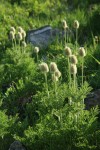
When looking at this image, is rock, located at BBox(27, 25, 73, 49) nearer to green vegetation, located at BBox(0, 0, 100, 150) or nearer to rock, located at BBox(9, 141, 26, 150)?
green vegetation, located at BBox(0, 0, 100, 150)

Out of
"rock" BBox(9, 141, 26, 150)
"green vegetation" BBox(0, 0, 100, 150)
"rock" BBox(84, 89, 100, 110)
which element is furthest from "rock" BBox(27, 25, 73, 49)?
"rock" BBox(9, 141, 26, 150)

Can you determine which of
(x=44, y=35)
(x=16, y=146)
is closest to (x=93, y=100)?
(x=16, y=146)

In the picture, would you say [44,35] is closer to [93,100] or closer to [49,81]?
[49,81]

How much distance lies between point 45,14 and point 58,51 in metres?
2.14

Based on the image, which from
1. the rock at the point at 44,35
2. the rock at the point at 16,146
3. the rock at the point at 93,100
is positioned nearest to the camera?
the rock at the point at 16,146

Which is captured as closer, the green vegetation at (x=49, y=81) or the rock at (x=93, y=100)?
the green vegetation at (x=49, y=81)

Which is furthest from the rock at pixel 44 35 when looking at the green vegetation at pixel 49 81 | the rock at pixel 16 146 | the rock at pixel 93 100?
the rock at pixel 16 146

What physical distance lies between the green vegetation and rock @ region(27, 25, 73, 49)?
0.19 m

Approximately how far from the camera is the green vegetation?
11.8 ft

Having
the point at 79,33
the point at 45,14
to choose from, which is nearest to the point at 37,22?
the point at 45,14

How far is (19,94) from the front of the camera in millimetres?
4824

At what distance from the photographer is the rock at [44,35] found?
654 cm

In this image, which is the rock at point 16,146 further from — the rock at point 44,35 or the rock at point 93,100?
the rock at point 44,35

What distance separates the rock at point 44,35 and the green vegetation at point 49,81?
0.64 ft
